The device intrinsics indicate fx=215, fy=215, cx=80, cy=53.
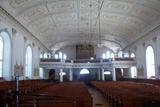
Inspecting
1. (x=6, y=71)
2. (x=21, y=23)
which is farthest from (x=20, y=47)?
(x=6, y=71)

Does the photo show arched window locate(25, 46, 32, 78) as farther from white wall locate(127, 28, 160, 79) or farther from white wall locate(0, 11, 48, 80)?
white wall locate(127, 28, 160, 79)

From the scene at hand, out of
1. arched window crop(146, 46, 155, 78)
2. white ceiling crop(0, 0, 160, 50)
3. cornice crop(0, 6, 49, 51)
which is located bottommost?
arched window crop(146, 46, 155, 78)

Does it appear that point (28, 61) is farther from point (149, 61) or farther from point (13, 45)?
point (149, 61)

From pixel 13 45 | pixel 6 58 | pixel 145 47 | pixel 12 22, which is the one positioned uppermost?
pixel 12 22

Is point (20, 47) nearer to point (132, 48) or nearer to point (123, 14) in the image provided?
point (123, 14)

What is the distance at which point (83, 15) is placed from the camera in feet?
69.2

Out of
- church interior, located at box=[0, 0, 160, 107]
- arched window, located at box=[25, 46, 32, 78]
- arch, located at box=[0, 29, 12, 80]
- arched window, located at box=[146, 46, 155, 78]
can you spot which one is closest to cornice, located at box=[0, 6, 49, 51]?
church interior, located at box=[0, 0, 160, 107]

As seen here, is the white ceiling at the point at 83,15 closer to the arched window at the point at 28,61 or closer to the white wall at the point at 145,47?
the white wall at the point at 145,47

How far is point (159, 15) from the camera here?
17.6 metres

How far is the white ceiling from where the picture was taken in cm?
1672

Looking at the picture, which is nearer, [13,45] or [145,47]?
[13,45]

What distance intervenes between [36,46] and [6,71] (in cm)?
971

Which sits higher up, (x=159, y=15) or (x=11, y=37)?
(x=159, y=15)

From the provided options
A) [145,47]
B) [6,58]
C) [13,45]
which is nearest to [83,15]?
[13,45]
